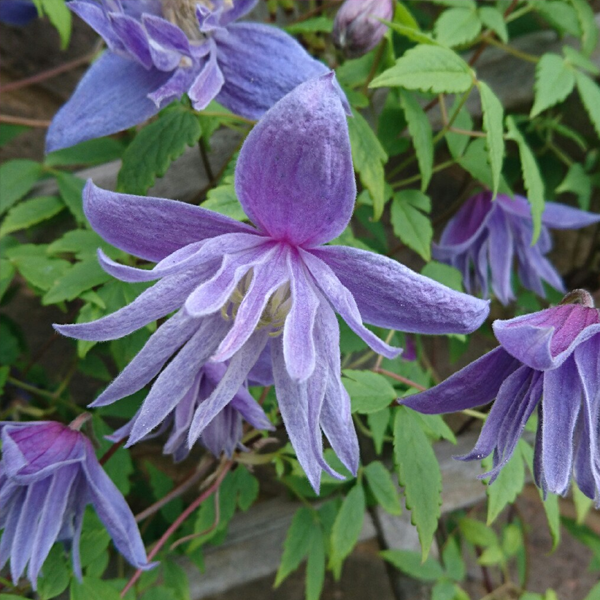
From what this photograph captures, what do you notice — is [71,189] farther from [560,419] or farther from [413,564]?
[413,564]

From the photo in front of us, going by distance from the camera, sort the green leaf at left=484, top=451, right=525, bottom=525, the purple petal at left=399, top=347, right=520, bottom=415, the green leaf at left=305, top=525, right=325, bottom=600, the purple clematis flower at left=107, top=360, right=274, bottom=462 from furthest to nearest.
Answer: the green leaf at left=305, top=525, right=325, bottom=600
the green leaf at left=484, top=451, right=525, bottom=525
the purple clematis flower at left=107, top=360, right=274, bottom=462
the purple petal at left=399, top=347, right=520, bottom=415

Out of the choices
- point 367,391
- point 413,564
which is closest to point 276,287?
point 367,391

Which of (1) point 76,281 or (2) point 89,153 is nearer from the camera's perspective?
(1) point 76,281

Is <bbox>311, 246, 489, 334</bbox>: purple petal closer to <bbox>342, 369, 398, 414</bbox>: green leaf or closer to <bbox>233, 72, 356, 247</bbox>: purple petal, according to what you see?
<bbox>233, 72, 356, 247</bbox>: purple petal

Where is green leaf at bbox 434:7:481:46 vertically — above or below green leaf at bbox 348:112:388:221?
above

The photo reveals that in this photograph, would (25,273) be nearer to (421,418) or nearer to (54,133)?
(54,133)

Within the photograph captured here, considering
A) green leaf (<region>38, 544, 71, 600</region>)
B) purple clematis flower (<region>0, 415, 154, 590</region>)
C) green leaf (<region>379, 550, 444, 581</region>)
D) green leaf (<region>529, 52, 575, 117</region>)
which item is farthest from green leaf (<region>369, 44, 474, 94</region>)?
green leaf (<region>379, 550, 444, 581</region>)
